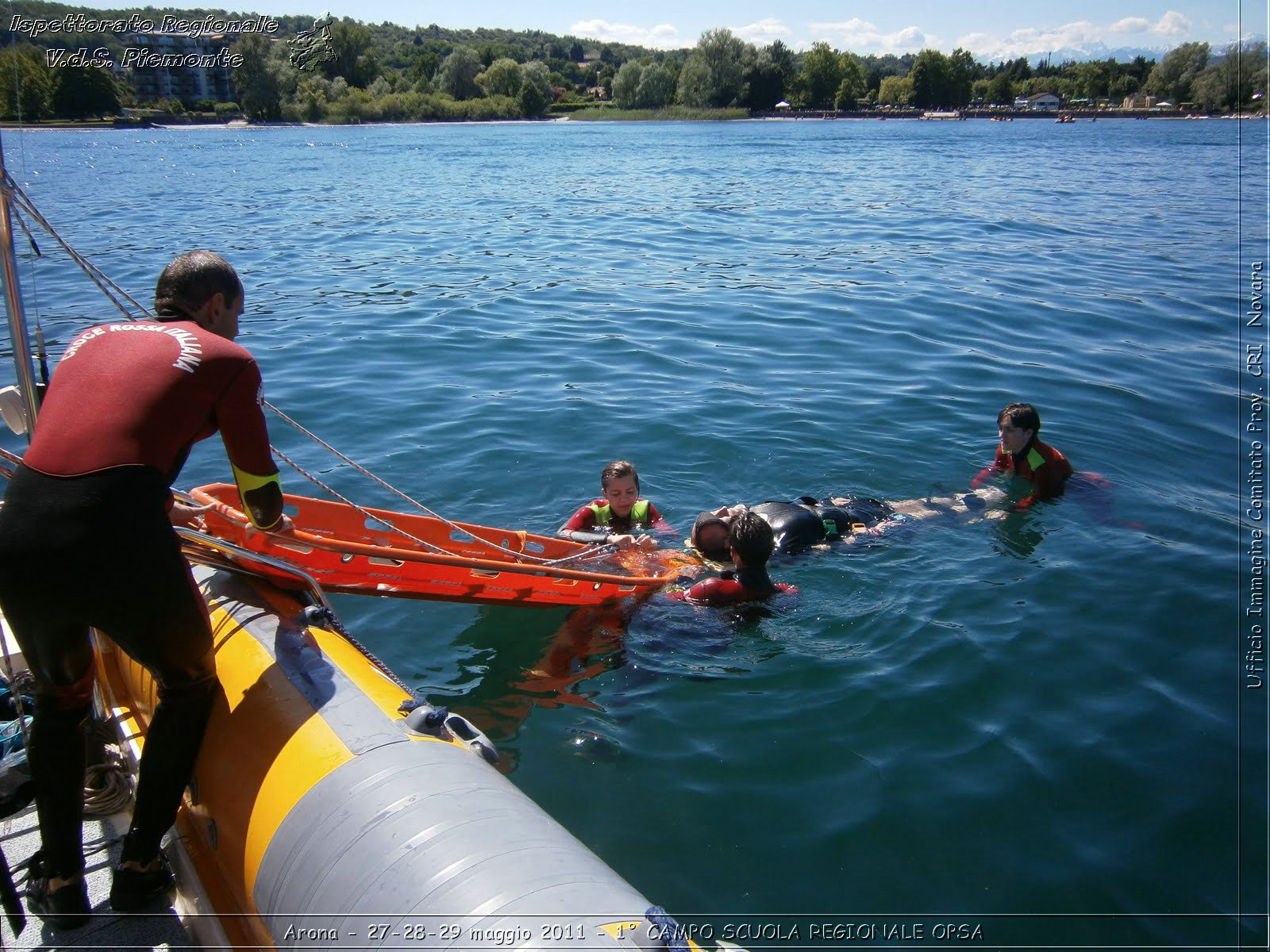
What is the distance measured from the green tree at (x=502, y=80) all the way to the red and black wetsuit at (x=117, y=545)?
112 meters

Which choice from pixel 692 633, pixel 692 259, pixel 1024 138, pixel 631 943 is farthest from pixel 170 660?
pixel 1024 138

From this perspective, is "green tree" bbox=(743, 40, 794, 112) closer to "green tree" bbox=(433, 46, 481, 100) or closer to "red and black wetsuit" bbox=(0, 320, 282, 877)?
"green tree" bbox=(433, 46, 481, 100)

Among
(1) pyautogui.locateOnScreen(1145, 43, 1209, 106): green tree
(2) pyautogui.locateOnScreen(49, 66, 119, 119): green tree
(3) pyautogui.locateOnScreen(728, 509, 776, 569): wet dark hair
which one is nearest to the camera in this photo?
(3) pyautogui.locateOnScreen(728, 509, 776, 569): wet dark hair

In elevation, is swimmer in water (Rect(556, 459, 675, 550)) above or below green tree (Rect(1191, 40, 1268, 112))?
below

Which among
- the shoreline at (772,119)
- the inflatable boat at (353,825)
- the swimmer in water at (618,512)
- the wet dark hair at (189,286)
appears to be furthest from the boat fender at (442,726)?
the shoreline at (772,119)

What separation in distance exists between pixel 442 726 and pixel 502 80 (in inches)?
4549

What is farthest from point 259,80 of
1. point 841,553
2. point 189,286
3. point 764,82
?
point 189,286

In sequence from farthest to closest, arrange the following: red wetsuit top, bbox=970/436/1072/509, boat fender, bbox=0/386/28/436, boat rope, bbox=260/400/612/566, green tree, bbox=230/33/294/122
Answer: green tree, bbox=230/33/294/122 → red wetsuit top, bbox=970/436/1072/509 → boat rope, bbox=260/400/612/566 → boat fender, bbox=0/386/28/436

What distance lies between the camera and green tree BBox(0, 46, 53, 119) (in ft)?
12.4

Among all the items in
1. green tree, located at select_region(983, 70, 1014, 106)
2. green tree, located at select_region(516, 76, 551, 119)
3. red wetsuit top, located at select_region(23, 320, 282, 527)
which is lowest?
red wetsuit top, located at select_region(23, 320, 282, 527)

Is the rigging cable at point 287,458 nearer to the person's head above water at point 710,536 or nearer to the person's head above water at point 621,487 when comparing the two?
the person's head above water at point 621,487

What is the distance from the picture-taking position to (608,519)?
6371 millimetres

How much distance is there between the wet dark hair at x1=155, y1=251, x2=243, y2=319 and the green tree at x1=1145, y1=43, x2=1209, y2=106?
9956 cm

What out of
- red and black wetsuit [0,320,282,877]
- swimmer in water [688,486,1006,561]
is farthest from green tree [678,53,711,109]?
red and black wetsuit [0,320,282,877]
